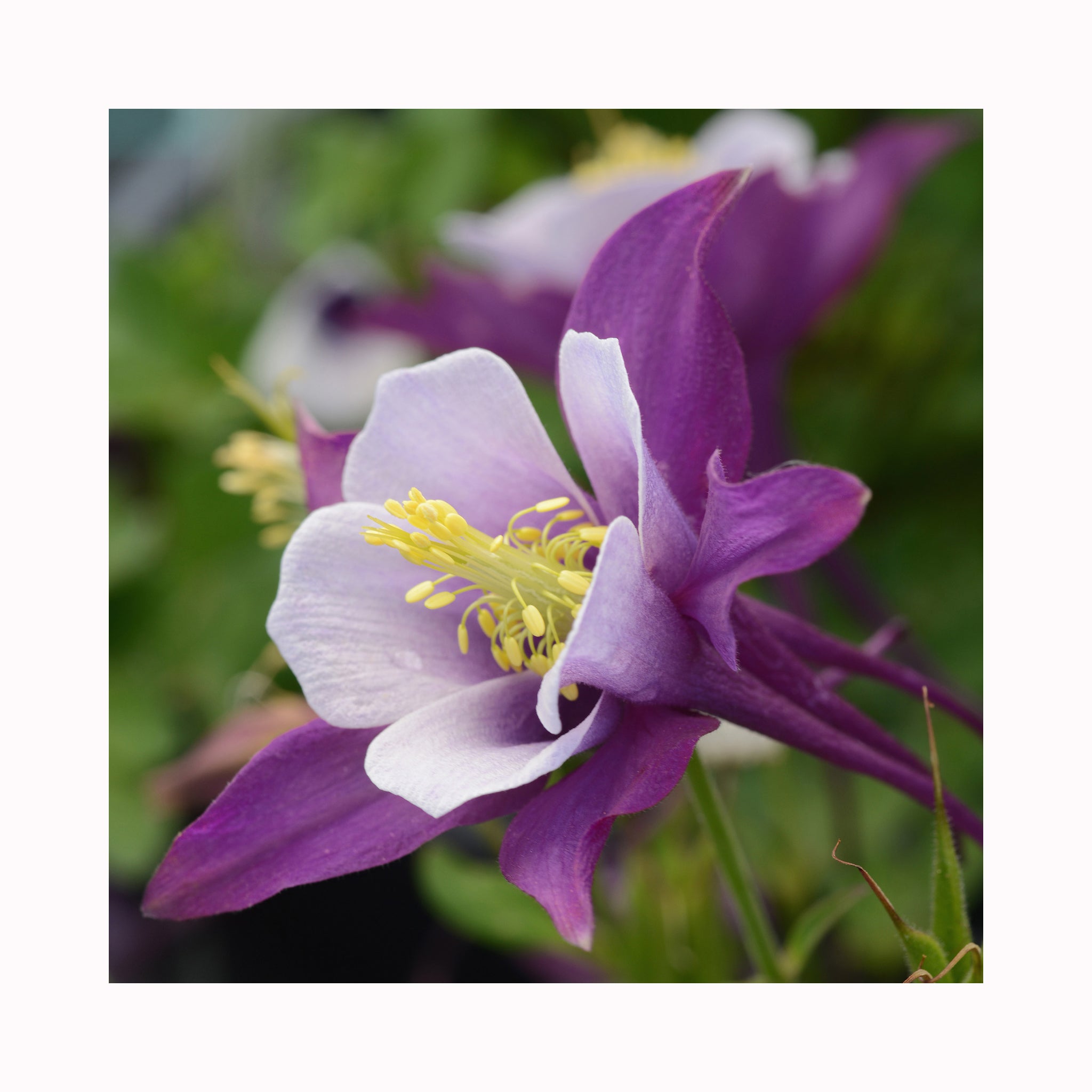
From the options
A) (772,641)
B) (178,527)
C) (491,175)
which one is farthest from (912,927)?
(491,175)

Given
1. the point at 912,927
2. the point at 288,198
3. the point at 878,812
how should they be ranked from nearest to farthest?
the point at 912,927 → the point at 878,812 → the point at 288,198

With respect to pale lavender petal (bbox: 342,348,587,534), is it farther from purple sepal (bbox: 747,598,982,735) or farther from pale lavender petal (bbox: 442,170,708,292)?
pale lavender petal (bbox: 442,170,708,292)

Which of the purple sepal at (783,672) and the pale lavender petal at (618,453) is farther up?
the pale lavender petal at (618,453)

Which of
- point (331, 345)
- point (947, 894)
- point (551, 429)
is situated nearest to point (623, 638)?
point (947, 894)

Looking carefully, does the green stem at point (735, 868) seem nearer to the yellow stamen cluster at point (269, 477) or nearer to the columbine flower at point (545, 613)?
the columbine flower at point (545, 613)

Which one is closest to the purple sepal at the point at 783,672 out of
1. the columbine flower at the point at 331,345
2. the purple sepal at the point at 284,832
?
the purple sepal at the point at 284,832

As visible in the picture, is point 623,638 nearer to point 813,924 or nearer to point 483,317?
point 813,924

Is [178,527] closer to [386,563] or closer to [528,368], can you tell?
[528,368]
